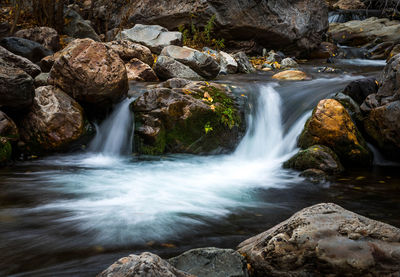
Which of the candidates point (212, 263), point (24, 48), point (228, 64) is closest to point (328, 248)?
point (212, 263)

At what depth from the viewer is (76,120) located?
226 inches

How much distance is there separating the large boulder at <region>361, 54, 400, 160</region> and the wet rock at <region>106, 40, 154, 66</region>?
19.6ft

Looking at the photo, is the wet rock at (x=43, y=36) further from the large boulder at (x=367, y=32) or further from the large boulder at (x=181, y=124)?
the large boulder at (x=367, y=32)

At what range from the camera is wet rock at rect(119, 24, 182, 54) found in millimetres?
10804

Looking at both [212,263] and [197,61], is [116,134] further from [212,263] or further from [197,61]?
[212,263]

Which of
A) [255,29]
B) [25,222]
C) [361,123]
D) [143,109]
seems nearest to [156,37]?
[255,29]

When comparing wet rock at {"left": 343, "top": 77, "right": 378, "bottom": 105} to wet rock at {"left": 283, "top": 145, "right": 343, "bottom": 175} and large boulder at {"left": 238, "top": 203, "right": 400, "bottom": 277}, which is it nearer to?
wet rock at {"left": 283, "top": 145, "right": 343, "bottom": 175}

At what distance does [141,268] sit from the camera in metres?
1.62

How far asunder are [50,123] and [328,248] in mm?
4857

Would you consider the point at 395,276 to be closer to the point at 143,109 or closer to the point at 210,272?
the point at 210,272

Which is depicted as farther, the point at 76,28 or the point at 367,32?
the point at 367,32

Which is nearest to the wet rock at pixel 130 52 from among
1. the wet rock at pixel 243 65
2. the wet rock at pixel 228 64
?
the wet rock at pixel 228 64

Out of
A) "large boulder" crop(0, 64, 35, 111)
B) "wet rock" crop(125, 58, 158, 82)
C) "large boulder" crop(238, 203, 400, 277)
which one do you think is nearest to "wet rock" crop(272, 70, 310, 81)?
"wet rock" crop(125, 58, 158, 82)

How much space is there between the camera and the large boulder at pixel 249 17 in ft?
42.7
